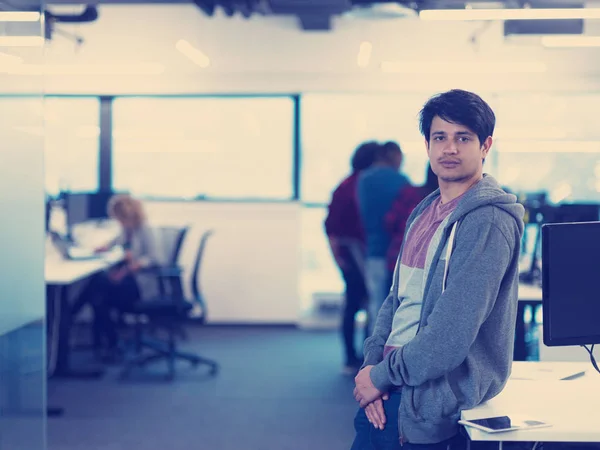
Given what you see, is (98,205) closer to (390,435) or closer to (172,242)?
(172,242)

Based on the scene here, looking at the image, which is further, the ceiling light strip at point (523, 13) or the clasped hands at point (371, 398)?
the ceiling light strip at point (523, 13)

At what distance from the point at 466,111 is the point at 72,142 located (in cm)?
614

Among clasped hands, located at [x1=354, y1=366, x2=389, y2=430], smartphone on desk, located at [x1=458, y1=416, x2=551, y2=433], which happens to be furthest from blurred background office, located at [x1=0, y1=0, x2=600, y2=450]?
smartphone on desk, located at [x1=458, y1=416, x2=551, y2=433]

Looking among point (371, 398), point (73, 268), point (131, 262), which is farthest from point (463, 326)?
point (73, 268)

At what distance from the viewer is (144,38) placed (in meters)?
7.01

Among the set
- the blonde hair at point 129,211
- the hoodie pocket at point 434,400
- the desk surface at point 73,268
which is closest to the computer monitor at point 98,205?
the desk surface at point 73,268

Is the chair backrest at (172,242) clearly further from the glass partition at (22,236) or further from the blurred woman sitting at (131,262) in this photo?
the glass partition at (22,236)

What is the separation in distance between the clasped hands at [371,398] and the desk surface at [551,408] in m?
0.19

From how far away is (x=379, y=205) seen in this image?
4.51 meters

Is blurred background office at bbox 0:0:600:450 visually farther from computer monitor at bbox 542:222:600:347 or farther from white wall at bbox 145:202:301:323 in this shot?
computer monitor at bbox 542:222:600:347

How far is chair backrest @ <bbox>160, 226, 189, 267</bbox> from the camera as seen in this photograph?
5398 millimetres

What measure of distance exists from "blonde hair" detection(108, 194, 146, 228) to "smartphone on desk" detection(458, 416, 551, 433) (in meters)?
→ 4.00

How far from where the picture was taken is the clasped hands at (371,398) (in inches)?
72.7

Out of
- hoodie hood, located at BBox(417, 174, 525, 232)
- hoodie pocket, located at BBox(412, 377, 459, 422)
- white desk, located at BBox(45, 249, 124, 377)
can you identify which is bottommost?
white desk, located at BBox(45, 249, 124, 377)
